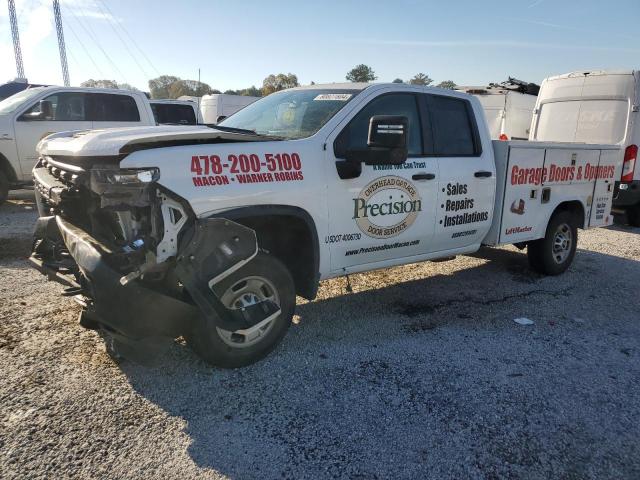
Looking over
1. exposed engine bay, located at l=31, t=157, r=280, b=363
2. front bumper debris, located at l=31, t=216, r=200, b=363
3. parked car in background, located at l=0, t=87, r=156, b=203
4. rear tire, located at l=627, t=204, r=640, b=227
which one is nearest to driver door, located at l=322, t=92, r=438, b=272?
exposed engine bay, located at l=31, t=157, r=280, b=363

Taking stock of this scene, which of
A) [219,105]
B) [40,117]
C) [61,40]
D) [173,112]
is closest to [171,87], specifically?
[61,40]

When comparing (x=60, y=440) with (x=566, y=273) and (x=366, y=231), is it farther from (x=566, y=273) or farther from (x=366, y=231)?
(x=566, y=273)

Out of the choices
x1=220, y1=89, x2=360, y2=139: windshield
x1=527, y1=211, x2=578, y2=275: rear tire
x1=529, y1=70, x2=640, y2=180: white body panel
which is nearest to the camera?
x1=220, y1=89, x2=360, y2=139: windshield

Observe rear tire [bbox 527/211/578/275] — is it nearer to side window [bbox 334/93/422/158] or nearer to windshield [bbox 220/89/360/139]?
side window [bbox 334/93/422/158]

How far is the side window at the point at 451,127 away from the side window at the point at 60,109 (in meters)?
7.70

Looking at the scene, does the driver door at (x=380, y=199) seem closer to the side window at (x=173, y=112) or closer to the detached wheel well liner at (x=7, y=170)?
the detached wheel well liner at (x=7, y=170)

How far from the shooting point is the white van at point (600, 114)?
873cm

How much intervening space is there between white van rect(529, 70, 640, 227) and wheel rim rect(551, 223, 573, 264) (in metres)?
3.53

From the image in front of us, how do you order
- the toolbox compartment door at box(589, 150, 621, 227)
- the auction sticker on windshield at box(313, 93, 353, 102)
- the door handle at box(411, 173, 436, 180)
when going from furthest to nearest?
the toolbox compartment door at box(589, 150, 621, 227) < the door handle at box(411, 173, 436, 180) < the auction sticker on windshield at box(313, 93, 353, 102)

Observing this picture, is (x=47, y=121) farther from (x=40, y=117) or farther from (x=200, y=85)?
(x=200, y=85)

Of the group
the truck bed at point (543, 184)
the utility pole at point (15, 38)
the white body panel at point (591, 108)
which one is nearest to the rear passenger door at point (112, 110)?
the truck bed at point (543, 184)

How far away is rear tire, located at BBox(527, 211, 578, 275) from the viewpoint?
19.7 feet

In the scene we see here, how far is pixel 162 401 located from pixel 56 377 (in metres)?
0.79

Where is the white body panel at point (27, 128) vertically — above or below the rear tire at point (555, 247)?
above
